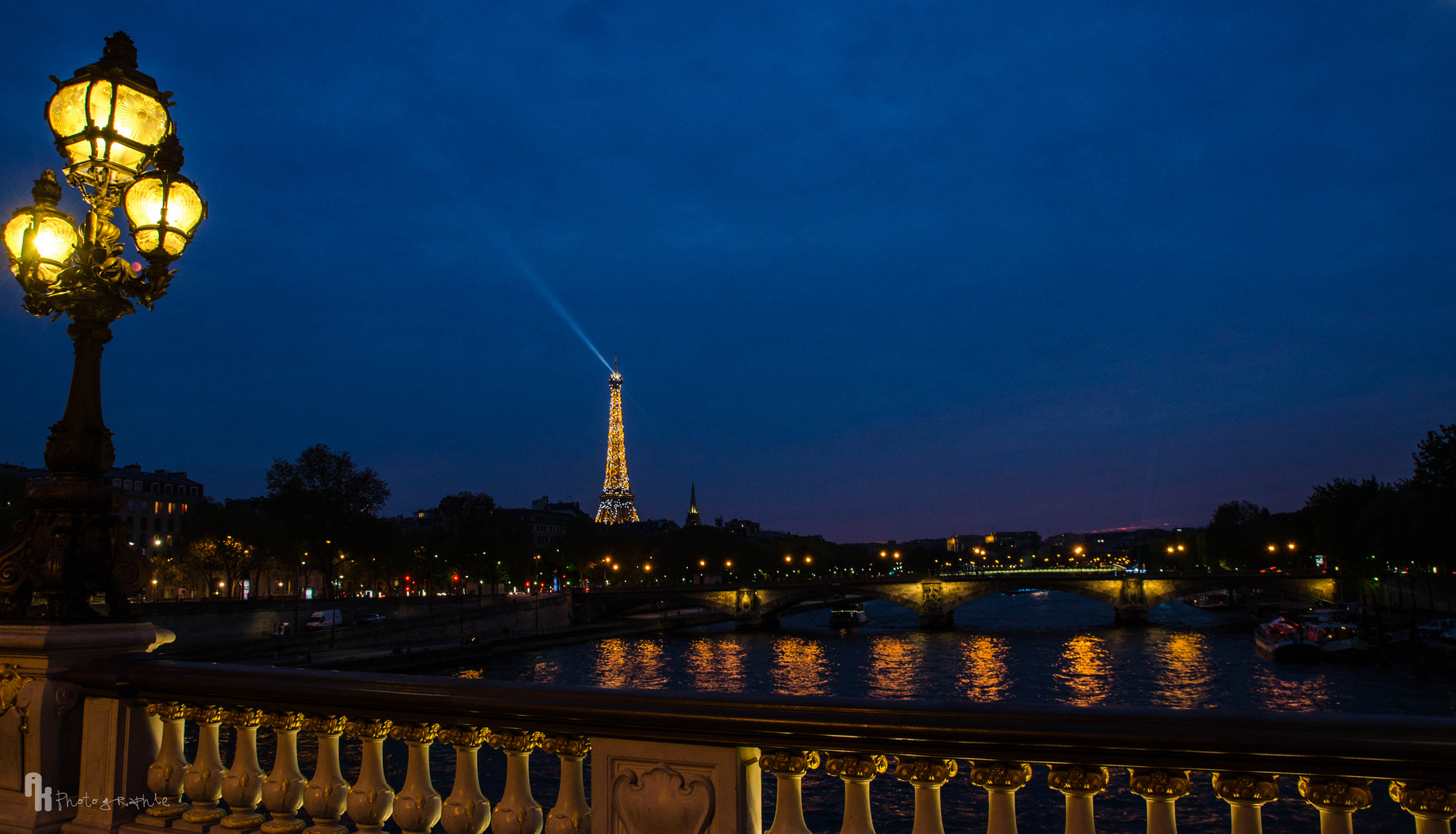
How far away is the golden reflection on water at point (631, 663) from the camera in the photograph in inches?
1576

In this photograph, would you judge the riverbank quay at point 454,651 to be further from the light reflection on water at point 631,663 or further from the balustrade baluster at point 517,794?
the balustrade baluster at point 517,794

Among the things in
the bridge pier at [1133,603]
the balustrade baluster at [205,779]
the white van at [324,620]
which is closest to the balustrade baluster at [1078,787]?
the balustrade baluster at [205,779]

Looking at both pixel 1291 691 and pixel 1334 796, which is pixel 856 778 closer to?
pixel 1334 796

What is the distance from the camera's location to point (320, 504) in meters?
56.0

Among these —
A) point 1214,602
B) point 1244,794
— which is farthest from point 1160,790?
point 1214,602

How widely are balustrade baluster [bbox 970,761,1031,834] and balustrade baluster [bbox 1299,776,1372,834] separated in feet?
2.09

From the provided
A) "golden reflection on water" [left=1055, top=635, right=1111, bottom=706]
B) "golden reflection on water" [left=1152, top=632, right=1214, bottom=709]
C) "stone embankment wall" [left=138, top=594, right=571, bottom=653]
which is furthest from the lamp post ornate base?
"stone embankment wall" [left=138, top=594, right=571, bottom=653]

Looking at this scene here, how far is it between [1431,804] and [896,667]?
4199cm

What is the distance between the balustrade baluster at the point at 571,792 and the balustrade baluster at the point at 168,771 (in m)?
1.86

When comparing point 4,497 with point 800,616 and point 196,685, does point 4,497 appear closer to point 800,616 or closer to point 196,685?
point 196,685

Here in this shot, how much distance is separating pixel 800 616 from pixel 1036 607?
2995 centimetres

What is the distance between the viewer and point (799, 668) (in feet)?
143

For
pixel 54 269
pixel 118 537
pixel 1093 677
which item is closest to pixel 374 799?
pixel 118 537

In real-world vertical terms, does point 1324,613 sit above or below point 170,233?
below
